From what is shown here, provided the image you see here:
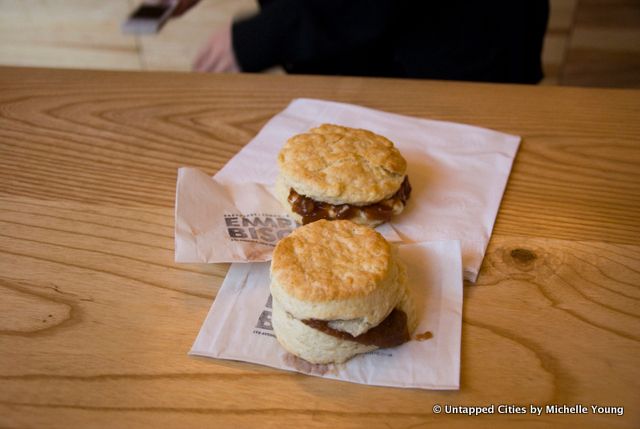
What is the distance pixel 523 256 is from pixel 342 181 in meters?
0.29

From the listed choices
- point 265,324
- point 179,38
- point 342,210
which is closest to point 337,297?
point 265,324

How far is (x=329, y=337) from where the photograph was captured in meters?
0.70

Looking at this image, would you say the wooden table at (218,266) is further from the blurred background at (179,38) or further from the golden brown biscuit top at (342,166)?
the blurred background at (179,38)

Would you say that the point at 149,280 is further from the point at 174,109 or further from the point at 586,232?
the point at 586,232

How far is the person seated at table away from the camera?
1463 millimetres

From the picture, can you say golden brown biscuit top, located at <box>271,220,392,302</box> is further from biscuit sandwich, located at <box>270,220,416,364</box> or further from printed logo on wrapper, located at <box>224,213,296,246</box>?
printed logo on wrapper, located at <box>224,213,296,246</box>

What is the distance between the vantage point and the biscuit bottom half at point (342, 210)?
3.01ft

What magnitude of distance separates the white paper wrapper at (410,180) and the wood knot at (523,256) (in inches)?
1.8

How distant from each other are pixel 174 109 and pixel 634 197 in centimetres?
89

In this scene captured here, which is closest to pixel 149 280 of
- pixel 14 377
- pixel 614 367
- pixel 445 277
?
pixel 14 377

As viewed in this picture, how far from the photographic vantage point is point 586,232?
92cm

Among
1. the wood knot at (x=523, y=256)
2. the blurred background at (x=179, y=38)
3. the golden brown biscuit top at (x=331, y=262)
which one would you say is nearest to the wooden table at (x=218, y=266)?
the wood knot at (x=523, y=256)

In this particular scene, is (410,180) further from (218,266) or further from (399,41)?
(399,41)

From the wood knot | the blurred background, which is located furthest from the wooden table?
the blurred background
